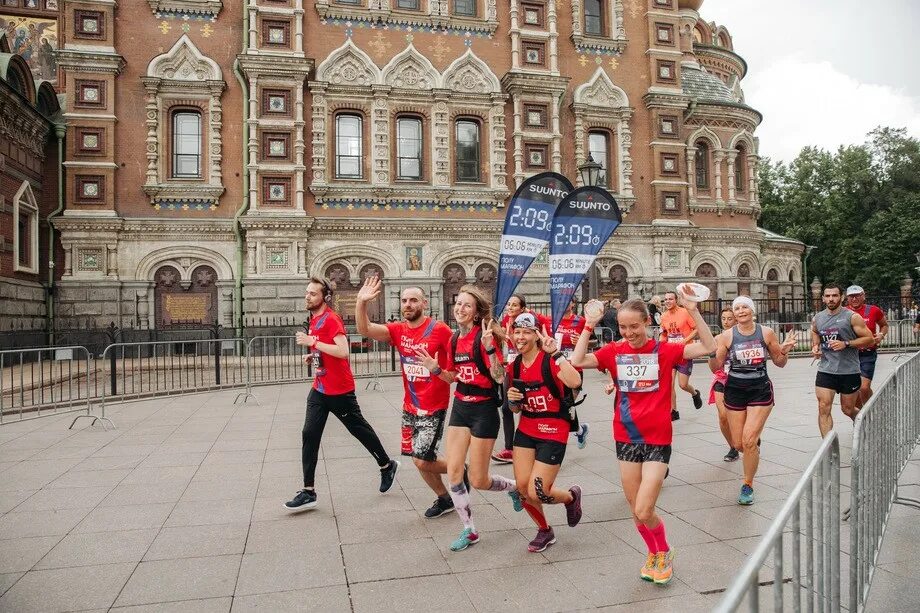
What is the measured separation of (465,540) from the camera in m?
5.04

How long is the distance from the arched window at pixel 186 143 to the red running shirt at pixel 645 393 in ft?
68.3

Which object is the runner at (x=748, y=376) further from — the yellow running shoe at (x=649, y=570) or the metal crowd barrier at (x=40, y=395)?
the metal crowd barrier at (x=40, y=395)

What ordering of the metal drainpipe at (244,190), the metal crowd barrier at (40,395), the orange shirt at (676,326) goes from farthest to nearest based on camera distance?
the metal drainpipe at (244,190) < the metal crowd barrier at (40,395) < the orange shirt at (676,326)

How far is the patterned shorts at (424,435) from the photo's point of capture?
563 cm

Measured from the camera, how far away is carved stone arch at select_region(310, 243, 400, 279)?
22.6 metres

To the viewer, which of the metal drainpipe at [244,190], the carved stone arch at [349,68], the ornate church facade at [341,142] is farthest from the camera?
the carved stone arch at [349,68]

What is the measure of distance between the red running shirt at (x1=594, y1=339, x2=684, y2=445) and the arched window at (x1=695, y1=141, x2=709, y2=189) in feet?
83.1

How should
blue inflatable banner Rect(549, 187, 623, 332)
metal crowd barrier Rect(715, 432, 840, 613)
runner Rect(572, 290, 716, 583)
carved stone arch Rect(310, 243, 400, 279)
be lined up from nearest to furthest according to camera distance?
metal crowd barrier Rect(715, 432, 840, 613) < runner Rect(572, 290, 716, 583) < blue inflatable banner Rect(549, 187, 623, 332) < carved stone arch Rect(310, 243, 400, 279)

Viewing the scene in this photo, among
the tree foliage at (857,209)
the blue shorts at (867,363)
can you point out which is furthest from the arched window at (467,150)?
the tree foliage at (857,209)

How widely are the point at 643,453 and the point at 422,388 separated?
1981 millimetres

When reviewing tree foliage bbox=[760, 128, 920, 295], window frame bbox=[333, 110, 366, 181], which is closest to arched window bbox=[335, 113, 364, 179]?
window frame bbox=[333, 110, 366, 181]

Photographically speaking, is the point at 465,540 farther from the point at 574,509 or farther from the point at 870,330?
the point at 870,330

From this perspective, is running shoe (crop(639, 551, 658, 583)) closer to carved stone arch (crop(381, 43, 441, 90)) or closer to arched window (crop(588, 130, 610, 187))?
carved stone arch (crop(381, 43, 441, 90))

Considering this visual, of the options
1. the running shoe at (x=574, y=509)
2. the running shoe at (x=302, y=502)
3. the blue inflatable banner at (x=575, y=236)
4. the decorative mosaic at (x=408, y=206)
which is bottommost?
the running shoe at (x=302, y=502)
